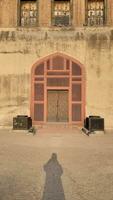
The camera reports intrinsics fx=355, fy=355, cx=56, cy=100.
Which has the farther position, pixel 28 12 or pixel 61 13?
pixel 28 12

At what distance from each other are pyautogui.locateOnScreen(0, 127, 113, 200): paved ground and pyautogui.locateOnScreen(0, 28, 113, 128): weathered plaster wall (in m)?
5.15

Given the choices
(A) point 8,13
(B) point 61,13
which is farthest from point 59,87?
(A) point 8,13

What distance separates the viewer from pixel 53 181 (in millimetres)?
8953

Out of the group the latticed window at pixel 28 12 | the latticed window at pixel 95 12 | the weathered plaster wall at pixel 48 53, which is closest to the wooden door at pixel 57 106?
the weathered plaster wall at pixel 48 53

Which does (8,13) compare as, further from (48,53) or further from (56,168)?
(56,168)

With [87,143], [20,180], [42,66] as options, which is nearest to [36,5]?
[42,66]

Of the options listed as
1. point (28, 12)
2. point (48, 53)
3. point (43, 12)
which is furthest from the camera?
point (28, 12)

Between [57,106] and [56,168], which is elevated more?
[57,106]

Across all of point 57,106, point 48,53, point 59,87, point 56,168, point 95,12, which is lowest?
point 56,168

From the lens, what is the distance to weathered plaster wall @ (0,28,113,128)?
2253 cm

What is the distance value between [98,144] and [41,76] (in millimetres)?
8604

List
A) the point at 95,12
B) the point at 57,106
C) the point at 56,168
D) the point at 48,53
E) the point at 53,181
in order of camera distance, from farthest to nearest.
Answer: the point at 95,12 → the point at 57,106 → the point at 48,53 → the point at 56,168 → the point at 53,181

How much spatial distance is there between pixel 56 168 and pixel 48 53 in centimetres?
1329

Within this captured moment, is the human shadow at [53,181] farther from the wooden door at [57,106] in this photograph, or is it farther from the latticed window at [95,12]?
the latticed window at [95,12]
